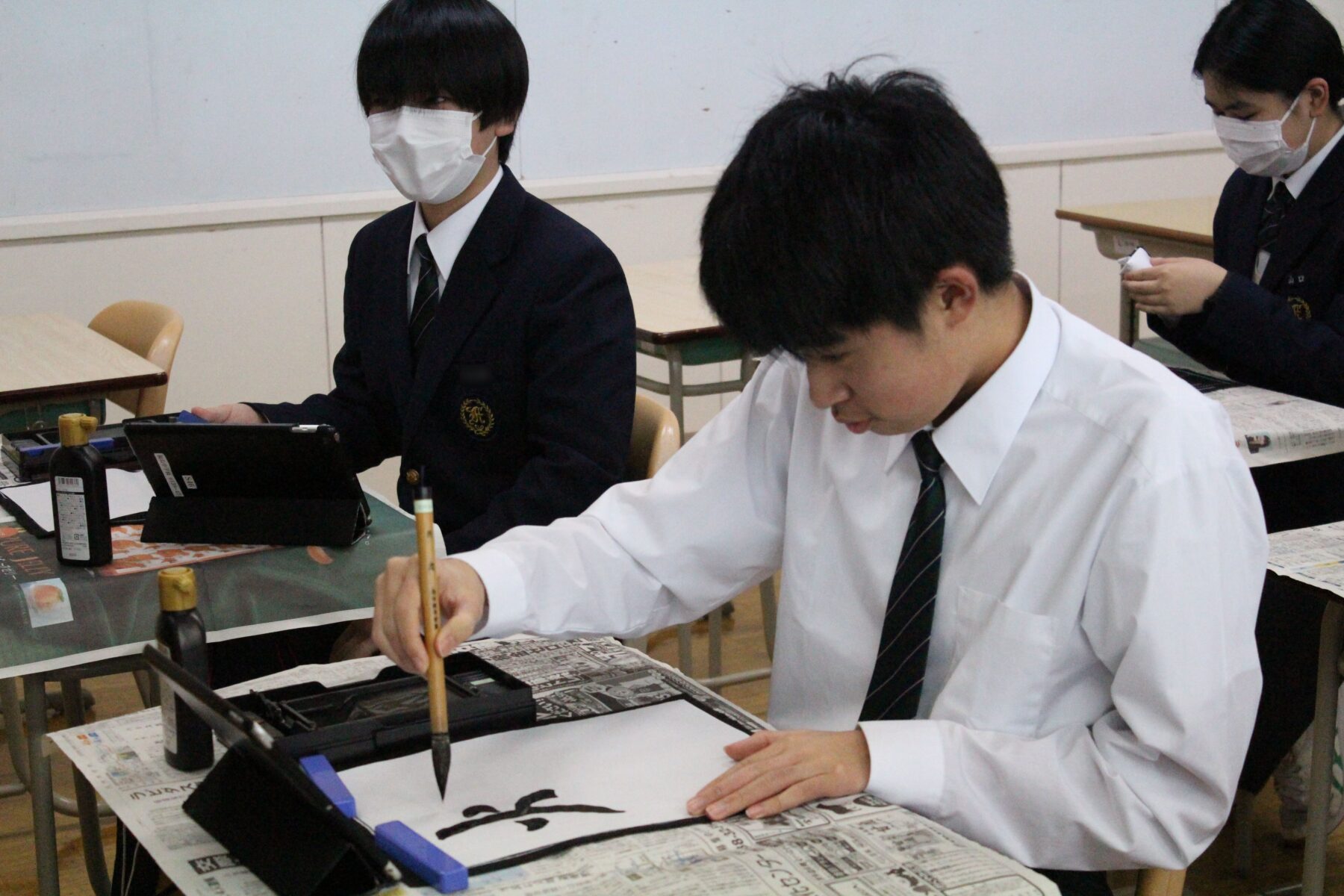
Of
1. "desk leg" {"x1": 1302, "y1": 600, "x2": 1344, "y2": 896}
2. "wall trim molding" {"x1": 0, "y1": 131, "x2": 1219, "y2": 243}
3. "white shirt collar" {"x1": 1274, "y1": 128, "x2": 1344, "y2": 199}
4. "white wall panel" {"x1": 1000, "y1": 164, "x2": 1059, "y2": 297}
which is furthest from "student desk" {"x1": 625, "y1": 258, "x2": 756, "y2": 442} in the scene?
"white wall panel" {"x1": 1000, "y1": 164, "x2": 1059, "y2": 297}

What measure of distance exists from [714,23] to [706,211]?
130 inches

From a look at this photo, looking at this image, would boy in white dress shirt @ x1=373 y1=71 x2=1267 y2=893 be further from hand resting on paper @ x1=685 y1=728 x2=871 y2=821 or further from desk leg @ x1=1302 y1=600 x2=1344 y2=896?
desk leg @ x1=1302 y1=600 x2=1344 y2=896

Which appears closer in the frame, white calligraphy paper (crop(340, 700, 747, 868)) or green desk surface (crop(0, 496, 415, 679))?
white calligraphy paper (crop(340, 700, 747, 868))

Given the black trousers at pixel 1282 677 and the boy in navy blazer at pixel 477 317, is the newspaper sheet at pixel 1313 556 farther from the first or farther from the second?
the boy in navy blazer at pixel 477 317

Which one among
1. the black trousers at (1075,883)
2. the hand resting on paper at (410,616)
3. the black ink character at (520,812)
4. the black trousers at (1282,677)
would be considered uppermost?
the hand resting on paper at (410,616)

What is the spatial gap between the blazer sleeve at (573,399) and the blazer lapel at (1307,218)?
130cm

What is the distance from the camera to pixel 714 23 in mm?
4219

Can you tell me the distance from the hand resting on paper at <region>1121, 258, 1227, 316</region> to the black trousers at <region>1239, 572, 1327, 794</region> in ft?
1.88

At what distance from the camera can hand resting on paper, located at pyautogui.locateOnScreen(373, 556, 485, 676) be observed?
1.09 metres

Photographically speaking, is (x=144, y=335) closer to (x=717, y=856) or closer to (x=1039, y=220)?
(x=717, y=856)

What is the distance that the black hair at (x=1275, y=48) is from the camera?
255cm

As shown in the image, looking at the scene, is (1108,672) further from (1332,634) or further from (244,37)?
(244,37)

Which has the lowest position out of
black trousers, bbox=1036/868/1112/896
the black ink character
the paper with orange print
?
black trousers, bbox=1036/868/1112/896

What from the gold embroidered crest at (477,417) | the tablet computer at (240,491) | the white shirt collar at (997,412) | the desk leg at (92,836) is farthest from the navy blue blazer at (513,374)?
the white shirt collar at (997,412)
